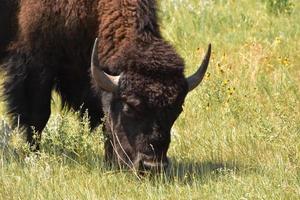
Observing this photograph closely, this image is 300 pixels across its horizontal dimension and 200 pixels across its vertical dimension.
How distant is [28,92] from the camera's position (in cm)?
682

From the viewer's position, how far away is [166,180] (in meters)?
5.79

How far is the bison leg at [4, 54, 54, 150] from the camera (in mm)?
6727

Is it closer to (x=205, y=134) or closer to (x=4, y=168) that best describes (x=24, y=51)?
(x=4, y=168)

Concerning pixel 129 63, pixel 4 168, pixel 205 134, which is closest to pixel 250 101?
pixel 205 134

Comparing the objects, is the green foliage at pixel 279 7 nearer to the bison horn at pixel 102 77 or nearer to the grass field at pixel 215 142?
the grass field at pixel 215 142

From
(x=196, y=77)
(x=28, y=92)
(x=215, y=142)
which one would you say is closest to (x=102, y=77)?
(x=196, y=77)

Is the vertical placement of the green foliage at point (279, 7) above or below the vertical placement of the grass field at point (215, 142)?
above

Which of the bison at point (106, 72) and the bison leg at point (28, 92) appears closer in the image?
the bison at point (106, 72)

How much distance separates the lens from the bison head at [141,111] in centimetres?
590

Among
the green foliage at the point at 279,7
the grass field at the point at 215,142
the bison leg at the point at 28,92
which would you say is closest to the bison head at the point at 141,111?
the grass field at the point at 215,142

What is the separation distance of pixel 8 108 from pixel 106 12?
1.23 metres

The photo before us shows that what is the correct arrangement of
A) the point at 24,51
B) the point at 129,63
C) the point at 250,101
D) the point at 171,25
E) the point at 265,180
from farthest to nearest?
1. the point at 171,25
2. the point at 250,101
3. the point at 24,51
4. the point at 129,63
5. the point at 265,180

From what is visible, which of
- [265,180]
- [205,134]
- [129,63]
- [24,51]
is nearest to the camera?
[265,180]

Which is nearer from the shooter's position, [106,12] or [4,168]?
[4,168]
